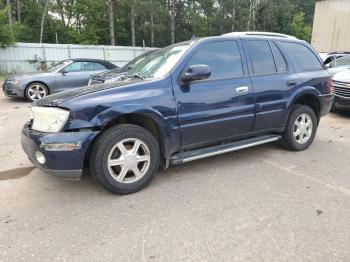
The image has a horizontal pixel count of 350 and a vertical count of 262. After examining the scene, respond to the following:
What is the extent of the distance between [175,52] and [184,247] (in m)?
2.56

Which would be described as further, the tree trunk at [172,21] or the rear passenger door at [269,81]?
the tree trunk at [172,21]

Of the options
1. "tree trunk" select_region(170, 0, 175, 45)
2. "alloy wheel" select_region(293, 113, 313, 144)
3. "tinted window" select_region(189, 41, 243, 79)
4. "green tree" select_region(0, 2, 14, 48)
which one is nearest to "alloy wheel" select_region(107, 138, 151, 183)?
"tinted window" select_region(189, 41, 243, 79)

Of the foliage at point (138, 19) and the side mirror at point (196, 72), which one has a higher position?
the foliage at point (138, 19)

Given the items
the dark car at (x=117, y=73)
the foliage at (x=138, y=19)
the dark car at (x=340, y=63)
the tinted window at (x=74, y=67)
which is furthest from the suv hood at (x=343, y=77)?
the foliage at (x=138, y=19)

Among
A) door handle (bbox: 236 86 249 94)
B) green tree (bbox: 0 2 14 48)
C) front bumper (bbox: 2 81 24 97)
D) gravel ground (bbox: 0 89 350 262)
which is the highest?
green tree (bbox: 0 2 14 48)

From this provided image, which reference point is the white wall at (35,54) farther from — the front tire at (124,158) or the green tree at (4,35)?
the front tire at (124,158)

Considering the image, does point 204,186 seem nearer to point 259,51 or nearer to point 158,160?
point 158,160

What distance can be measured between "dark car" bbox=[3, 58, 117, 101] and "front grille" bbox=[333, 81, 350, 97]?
7179 mm

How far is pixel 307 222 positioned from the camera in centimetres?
306

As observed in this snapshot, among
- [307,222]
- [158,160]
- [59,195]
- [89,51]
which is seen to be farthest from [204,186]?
[89,51]

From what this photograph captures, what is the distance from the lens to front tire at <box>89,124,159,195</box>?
11.2 ft

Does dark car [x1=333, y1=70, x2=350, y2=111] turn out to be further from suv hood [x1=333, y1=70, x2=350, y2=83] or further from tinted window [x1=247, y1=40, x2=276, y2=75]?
tinted window [x1=247, y1=40, x2=276, y2=75]

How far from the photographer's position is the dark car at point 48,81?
388 inches

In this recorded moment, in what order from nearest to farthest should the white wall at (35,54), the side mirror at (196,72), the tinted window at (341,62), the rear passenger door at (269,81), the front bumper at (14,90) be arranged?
1. the side mirror at (196,72)
2. the rear passenger door at (269,81)
3. the front bumper at (14,90)
4. the tinted window at (341,62)
5. the white wall at (35,54)
